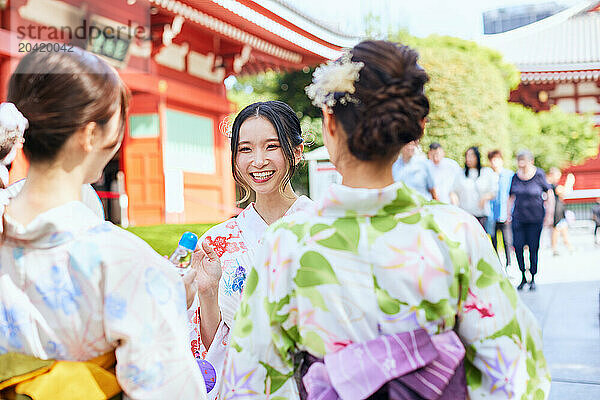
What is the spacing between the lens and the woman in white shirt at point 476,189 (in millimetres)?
8203

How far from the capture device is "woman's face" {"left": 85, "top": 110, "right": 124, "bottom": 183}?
148 centimetres

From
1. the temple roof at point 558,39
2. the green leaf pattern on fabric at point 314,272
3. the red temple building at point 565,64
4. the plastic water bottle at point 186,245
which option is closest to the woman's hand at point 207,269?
the plastic water bottle at point 186,245

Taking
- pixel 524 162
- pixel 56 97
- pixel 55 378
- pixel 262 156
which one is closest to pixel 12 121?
pixel 56 97

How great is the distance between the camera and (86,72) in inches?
56.6

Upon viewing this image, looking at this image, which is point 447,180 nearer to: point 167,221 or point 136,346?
point 167,221

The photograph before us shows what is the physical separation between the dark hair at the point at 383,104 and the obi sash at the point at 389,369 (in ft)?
1.40

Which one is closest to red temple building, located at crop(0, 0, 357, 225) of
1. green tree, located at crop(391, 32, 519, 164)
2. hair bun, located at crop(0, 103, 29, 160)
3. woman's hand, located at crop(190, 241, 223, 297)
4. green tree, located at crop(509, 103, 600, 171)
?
green tree, located at crop(391, 32, 519, 164)

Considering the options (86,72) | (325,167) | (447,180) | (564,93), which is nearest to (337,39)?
(325,167)

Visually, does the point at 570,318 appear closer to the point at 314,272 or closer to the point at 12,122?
the point at 314,272

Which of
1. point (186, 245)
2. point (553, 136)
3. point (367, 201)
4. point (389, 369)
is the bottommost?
point (389, 369)

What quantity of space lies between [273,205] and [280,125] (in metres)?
0.30

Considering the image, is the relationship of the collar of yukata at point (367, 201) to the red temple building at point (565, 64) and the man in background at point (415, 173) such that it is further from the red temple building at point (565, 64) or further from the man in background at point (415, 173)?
the red temple building at point (565, 64)

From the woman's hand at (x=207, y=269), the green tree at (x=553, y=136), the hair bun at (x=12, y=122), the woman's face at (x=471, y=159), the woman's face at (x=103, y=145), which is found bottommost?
the woman's hand at (x=207, y=269)

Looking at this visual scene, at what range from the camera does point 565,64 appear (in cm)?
2130
